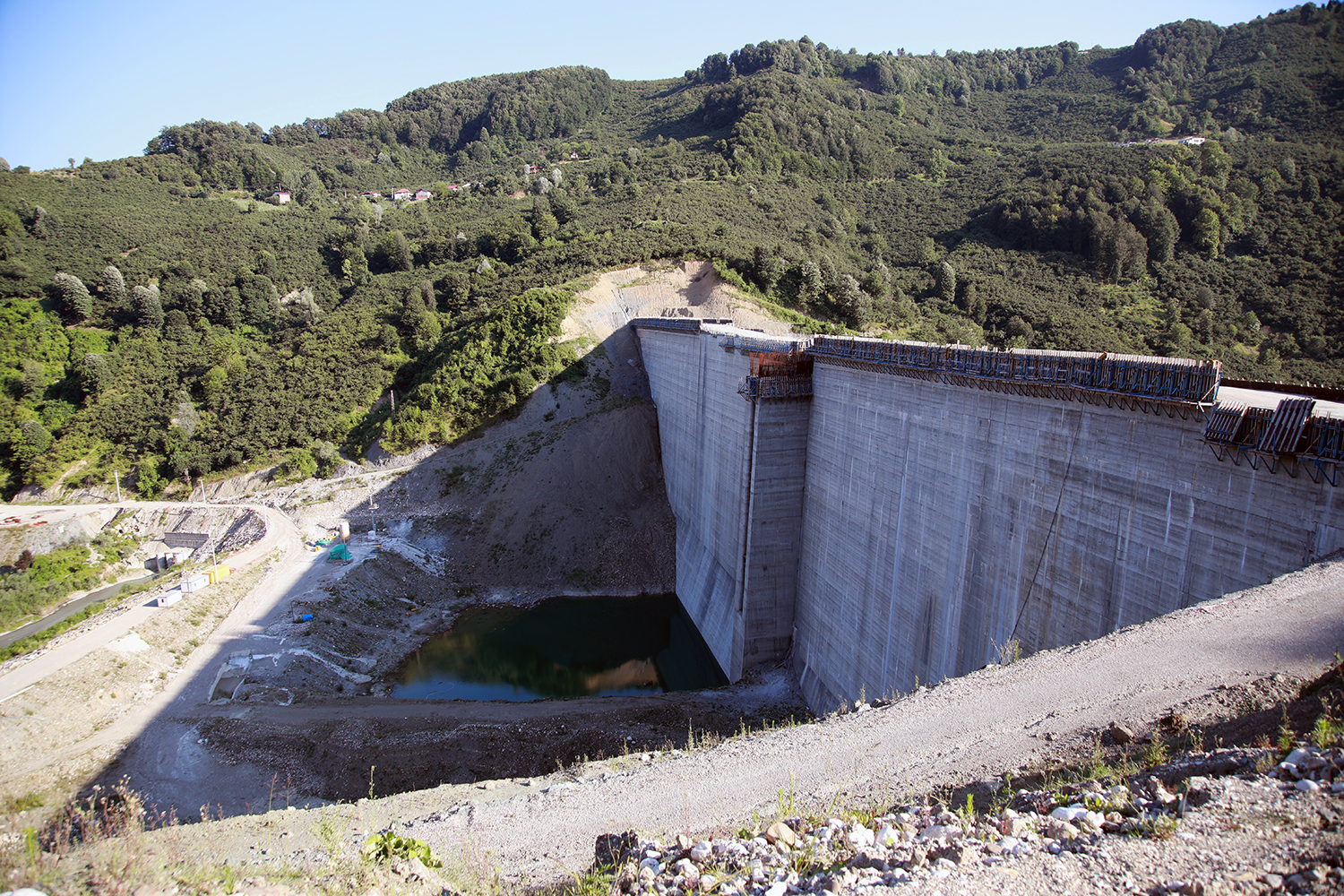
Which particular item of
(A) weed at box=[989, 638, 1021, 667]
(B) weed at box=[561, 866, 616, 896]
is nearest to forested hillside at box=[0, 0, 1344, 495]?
(A) weed at box=[989, 638, 1021, 667]

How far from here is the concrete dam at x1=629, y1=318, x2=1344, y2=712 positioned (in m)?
11.6

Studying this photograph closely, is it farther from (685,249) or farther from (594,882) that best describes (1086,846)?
(685,249)

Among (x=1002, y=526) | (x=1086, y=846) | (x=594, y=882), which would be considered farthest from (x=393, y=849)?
(x=1002, y=526)

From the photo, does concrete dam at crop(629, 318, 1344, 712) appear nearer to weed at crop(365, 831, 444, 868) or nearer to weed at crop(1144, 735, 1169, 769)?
weed at crop(1144, 735, 1169, 769)

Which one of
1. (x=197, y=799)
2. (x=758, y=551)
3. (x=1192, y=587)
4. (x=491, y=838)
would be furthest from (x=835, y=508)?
(x=197, y=799)

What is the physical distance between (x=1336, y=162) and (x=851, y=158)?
5157 centimetres

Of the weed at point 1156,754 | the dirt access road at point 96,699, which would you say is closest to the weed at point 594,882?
the weed at point 1156,754

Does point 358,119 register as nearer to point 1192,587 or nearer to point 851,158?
point 851,158

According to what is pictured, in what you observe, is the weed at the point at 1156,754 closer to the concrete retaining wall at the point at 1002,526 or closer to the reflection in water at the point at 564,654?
the concrete retaining wall at the point at 1002,526

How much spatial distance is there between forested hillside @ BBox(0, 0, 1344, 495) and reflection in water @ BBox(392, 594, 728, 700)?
732 inches

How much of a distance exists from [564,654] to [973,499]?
25019 mm

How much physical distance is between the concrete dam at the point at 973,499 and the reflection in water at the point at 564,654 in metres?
2.79

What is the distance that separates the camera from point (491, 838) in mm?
11148

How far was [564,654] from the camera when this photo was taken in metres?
35.8
